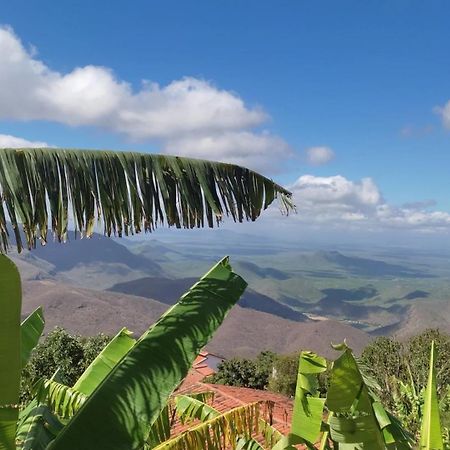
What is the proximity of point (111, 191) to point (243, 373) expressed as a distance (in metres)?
22.4

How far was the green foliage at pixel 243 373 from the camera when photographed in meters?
24.8

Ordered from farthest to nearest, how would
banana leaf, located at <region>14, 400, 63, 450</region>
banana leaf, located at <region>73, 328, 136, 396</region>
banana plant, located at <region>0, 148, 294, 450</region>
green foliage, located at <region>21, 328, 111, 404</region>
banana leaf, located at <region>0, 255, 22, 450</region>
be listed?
green foliage, located at <region>21, 328, 111, 404</region>, banana leaf, located at <region>73, 328, 136, 396</region>, banana leaf, located at <region>14, 400, 63, 450</region>, banana plant, located at <region>0, 148, 294, 450</region>, banana leaf, located at <region>0, 255, 22, 450</region>

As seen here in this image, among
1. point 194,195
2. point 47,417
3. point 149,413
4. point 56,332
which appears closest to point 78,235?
point 194,195

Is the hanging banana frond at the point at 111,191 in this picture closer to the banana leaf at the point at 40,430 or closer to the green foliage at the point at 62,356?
the banana leaf at the point at 40,430

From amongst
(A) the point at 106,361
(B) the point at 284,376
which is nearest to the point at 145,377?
(A) the point at 106,361

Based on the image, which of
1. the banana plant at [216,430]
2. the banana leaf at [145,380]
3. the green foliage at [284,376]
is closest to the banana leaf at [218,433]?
the banana plant at [216,430]

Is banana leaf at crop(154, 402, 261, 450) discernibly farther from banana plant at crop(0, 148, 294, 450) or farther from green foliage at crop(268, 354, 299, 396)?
A: green foliage at crop(268, 354, 299, 396)

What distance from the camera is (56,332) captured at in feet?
67.4

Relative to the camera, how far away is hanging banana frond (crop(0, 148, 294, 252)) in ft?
13.4

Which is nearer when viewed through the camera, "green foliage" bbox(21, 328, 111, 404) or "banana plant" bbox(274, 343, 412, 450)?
"banana plant" bbox(274, 343, 412, 450)

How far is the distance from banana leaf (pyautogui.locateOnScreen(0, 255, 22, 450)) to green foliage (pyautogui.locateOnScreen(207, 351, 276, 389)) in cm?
2337

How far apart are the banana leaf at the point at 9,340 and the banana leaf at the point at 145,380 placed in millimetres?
386

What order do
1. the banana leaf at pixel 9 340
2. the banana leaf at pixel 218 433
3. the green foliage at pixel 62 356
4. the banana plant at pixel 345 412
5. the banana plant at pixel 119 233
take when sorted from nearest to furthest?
the banana leaf at pixel 9 340 → the banana plant at pixel 119 233 → the banana plant at pixel 345 412 → the banana leaf at pixel 218 433 → the green foliage at pixel 62 356

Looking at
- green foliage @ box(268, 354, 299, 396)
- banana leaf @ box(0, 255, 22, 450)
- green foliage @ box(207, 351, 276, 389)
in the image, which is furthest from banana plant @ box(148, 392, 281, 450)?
green foliage @ box(207, 351, 276, 389)
